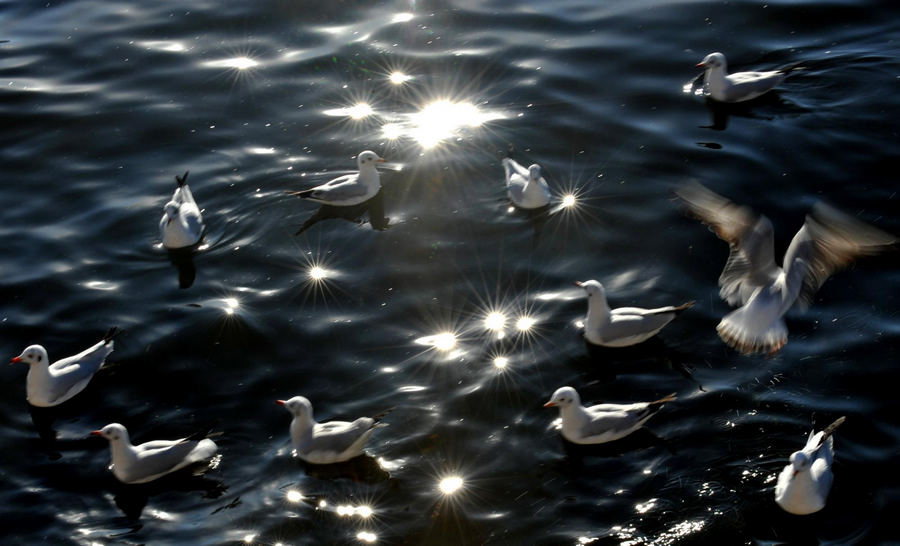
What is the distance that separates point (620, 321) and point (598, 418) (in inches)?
57.1

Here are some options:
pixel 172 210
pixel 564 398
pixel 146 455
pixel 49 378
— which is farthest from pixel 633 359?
pixel 49 378

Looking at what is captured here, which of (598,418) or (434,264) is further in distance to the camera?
(434,264)

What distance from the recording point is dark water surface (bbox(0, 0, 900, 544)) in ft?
33.0

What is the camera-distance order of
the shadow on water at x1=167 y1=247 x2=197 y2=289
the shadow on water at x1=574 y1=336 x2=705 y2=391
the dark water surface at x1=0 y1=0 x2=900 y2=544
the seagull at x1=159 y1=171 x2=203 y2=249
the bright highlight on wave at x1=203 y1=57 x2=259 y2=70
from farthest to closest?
the bright highlight on wave at x1=203 y1=57 x2=259 y2=70
the seagull at x1=159 y1=171 x2=203 y2=249
the shadow on water at x1=167 y1=247 x2=197 y2=289
the shadow on water at x1=574 y1=336 x2=705 y2=391
the dark water surface at x1=0 y1=0 x2=900 y2=544

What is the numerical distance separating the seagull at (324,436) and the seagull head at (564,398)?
1.74 metres

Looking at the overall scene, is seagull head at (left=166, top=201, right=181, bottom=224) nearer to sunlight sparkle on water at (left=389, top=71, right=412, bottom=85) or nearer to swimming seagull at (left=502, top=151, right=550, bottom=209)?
swimming seagull at (left=502, top=151, right=550, bottom=209)

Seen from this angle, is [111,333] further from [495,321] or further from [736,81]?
[736,81]

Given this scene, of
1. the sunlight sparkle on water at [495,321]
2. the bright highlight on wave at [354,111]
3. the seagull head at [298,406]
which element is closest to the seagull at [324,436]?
the seagull head at [298,406]

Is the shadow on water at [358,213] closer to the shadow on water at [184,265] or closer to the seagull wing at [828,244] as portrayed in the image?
the shadow on water at [184,265]

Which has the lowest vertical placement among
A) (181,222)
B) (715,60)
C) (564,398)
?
(564,398)

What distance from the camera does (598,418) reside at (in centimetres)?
1038

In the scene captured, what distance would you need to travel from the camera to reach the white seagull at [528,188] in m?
13.5

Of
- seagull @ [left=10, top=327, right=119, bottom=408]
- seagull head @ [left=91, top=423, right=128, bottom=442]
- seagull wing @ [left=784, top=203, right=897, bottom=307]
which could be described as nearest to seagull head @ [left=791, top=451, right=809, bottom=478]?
seagull wing @ [left=784, top=203, right=897, bottom=307]

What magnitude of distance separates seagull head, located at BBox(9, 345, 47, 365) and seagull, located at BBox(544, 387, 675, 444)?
5.40 m
